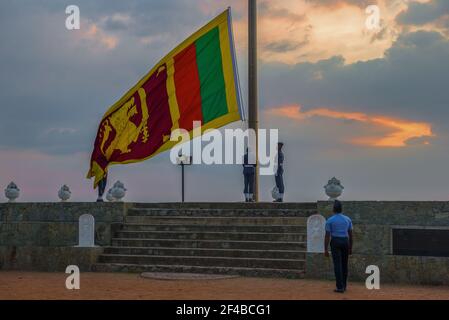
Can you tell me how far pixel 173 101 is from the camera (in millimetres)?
19984

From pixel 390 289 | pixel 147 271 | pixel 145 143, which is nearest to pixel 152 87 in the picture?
pixel 145 143

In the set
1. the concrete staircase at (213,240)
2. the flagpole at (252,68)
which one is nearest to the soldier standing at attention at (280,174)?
the flagpole at (252,68)

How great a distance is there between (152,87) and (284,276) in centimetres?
734

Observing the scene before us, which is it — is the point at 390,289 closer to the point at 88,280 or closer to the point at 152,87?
the point at 88,280

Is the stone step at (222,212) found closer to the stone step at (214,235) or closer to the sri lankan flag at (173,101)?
the stone step at (214,235)

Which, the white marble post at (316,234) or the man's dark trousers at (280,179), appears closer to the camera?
the white marble post at (316,234)

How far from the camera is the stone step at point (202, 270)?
15.8m

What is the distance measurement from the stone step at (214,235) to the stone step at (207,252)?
65cm

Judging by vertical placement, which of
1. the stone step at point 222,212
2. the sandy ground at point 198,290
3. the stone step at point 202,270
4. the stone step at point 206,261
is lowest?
the sandy ground at point 198,290

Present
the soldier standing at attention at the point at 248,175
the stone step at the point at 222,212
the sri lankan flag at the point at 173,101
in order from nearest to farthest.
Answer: the stone step at the point at 222,212
the sri lankan flag at the point at 173,101
the soldier standing at attention at the point at 248,175

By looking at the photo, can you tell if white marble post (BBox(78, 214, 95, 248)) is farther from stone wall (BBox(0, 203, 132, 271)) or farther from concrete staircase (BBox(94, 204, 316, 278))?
concrete staircase (BBox(94, 204, 316, 278))

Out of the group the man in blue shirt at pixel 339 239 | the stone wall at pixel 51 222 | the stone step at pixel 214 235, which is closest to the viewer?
the man in blue shirt at pixel 339 239

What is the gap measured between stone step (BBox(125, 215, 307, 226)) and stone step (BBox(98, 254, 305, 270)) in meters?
1.79

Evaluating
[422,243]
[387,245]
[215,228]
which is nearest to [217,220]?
[215,228]
